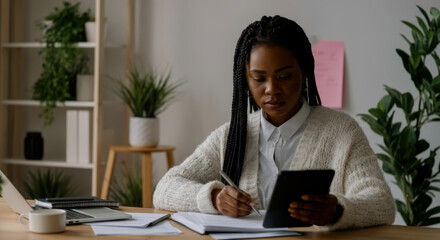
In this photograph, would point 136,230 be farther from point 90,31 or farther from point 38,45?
point 38,45

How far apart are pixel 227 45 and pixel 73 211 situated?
2.11 metres

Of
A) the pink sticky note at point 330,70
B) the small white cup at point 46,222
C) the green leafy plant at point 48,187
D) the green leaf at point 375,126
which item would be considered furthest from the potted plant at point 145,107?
the small white cup at point 46,222

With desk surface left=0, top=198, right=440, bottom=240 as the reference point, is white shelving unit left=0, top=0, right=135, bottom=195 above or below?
above

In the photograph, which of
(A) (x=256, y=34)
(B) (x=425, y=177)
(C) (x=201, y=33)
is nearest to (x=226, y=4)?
Answer: (C) (x=201, y=33)

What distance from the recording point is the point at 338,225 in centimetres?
155

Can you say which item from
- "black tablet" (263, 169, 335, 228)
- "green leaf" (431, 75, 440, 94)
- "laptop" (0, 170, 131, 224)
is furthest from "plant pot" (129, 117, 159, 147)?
"black tablet" (263, 169, 335, 228)

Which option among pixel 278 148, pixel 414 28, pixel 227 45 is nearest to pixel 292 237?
pixel 278 148

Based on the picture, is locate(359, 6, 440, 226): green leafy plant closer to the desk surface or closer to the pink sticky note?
the pink sticky note

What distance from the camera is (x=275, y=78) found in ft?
5.80

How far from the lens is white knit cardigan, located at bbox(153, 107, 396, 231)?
5.39 feet

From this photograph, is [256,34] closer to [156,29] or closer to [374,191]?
[374,191]

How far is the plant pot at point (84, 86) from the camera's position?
12.0ft

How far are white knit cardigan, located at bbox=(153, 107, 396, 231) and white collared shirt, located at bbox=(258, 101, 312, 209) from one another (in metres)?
0.03

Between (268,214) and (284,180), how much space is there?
4.3 inches
